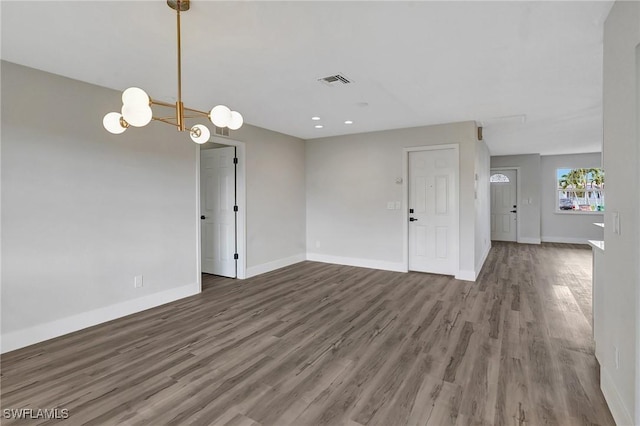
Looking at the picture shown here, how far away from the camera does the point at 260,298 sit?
428 cm

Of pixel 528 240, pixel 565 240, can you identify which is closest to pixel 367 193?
pixel 528 240

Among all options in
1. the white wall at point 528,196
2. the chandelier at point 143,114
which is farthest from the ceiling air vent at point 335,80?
the white wall at point 528,196

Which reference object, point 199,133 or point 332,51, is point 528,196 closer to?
point 332,51

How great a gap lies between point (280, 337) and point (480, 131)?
4.71m

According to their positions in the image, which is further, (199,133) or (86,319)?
(86,319)

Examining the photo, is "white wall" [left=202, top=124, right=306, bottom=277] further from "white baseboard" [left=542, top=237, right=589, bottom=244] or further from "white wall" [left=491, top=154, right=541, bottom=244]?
"white baseboard" [left=542, top=237, right=589, bottom=244]

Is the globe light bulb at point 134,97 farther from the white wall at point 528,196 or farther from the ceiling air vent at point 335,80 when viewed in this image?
the white wall at point 528,196

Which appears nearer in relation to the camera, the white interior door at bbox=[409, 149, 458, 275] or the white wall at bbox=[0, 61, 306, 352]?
the white wall at bbox=[0, 61, 306, 352]

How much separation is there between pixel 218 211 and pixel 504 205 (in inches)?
325

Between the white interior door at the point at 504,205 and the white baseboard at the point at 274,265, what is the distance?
250 inches

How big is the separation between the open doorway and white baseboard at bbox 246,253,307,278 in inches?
7.4

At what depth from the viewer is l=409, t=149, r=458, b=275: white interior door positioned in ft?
17.3

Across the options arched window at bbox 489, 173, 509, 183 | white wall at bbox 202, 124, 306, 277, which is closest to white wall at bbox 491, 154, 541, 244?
arched window at bbox 489, 173, 509, 183

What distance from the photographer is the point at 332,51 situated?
2658 millimetres
